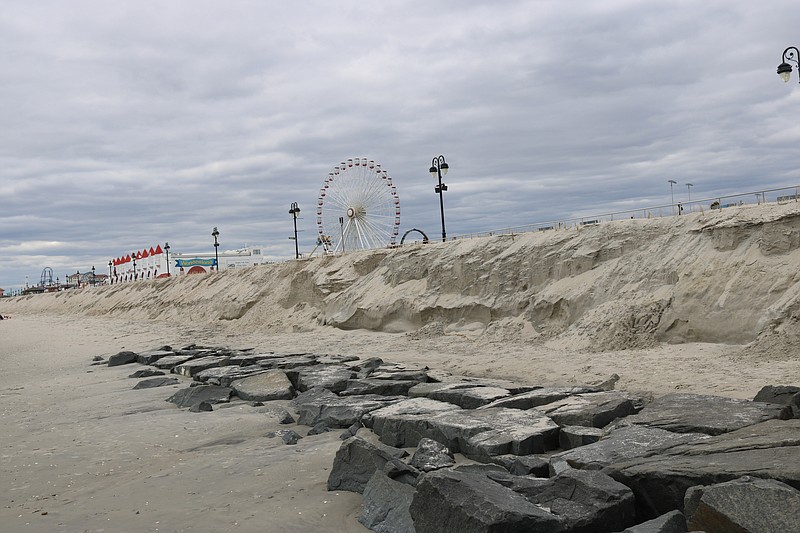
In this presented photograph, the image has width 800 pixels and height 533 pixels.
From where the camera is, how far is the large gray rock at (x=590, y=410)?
7723 millimetres

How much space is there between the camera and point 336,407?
31.8ft

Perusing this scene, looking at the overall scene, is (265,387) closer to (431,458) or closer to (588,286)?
(431,458)

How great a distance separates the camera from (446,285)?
21875mm

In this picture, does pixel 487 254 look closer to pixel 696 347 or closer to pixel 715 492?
pixel 696 347

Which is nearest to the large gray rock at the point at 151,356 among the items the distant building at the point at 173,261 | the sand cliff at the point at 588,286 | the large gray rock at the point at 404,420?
the sand cliff at the point at 588,286

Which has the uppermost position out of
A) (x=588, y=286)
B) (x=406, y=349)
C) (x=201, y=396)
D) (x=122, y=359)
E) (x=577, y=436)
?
(x=588, y=286)

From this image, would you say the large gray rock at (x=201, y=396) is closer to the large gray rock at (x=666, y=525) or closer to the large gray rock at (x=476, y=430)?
the large gray rock at (x=476, y=430)

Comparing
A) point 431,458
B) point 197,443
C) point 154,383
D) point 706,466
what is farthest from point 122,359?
point 706,466

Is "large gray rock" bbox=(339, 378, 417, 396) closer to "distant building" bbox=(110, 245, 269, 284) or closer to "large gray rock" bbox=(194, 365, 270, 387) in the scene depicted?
"large gray rock" bbox=(194, 365, 270, 387)

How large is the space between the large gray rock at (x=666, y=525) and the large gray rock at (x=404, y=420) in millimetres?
3843

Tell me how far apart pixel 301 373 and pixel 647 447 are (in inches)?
344

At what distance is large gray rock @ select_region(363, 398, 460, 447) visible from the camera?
7.95m

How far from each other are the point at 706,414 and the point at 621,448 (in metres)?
1.41

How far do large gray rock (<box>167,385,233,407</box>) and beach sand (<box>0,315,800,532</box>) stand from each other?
24cm
